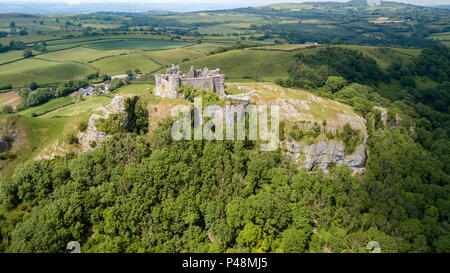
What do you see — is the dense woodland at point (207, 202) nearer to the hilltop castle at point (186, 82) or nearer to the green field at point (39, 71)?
the hilltop castle at point (186, 82)

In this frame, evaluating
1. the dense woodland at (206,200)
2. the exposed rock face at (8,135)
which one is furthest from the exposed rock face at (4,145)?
the dense woodland at (206,200)

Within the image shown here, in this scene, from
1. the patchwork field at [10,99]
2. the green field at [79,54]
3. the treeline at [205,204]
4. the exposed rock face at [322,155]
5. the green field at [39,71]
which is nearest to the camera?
the treeline at [205,204]

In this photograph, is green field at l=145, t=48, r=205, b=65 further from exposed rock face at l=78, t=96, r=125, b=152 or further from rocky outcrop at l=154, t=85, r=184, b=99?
exposed rock face at l=78, t=96, r=125, b=152

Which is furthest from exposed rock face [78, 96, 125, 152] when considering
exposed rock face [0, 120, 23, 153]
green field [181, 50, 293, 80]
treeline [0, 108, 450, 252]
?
green field [181, 50, 293, 80]

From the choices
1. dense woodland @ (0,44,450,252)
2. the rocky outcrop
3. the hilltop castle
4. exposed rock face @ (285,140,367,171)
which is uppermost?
the hilltop castle

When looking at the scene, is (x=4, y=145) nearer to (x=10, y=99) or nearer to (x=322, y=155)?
(x=322, y=155)

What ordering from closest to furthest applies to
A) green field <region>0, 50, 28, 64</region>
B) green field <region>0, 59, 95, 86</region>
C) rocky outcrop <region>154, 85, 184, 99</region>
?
rocky outcrop <region>154, 85, 184, 99</region>
green field <region>0, 59, 95, 86</region>
green field <region>0, 50, 28, 64</region>
